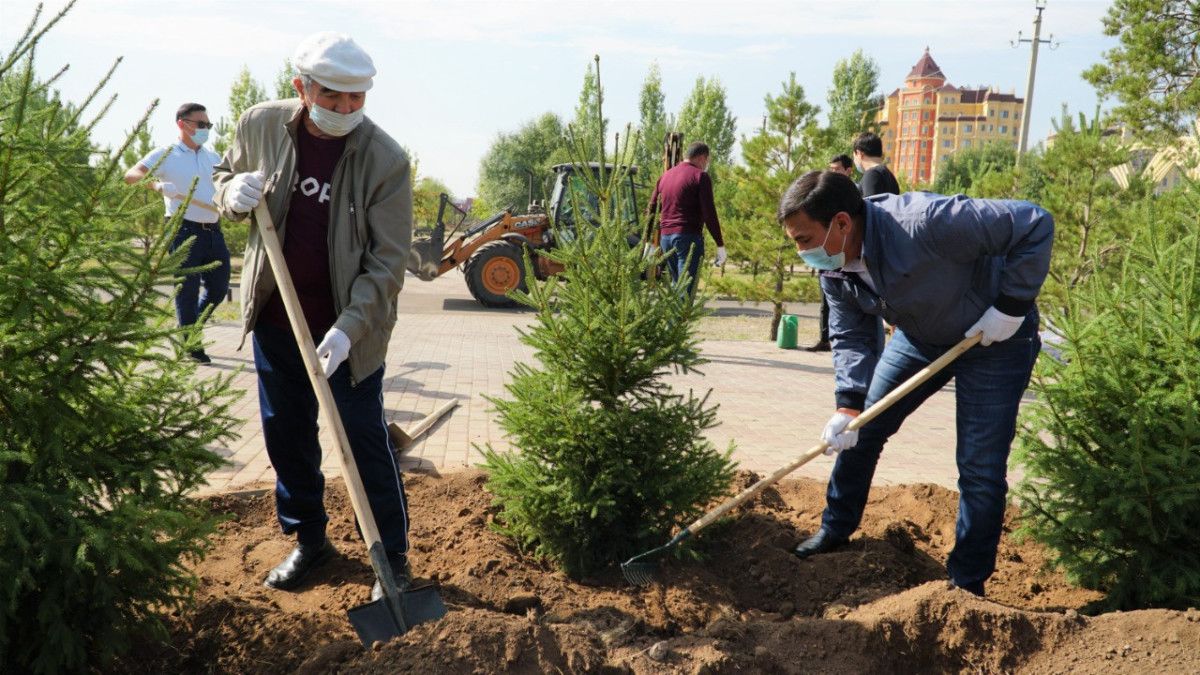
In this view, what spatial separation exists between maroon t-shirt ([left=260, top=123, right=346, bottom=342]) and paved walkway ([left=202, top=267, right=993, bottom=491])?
0.36 m

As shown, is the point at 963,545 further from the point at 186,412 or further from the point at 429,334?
the point at 429,334

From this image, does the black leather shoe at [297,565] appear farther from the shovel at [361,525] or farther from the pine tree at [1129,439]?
the pine tree at [1129,439]

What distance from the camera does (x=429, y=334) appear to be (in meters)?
11.5

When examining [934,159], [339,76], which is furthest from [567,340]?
[934,159]

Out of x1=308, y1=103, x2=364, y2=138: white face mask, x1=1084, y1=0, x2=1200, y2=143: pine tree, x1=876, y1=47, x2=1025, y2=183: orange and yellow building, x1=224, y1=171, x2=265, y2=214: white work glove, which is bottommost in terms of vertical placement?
x1=224, y1=171, x2=265, y2=214: white work glove

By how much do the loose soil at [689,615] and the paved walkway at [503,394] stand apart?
24.6 inches

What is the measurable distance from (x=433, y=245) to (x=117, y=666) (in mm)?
13300

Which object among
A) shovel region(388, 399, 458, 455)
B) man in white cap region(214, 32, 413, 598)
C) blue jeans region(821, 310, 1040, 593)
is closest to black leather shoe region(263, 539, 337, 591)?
man in white cap region(214, 32, 413, 598)

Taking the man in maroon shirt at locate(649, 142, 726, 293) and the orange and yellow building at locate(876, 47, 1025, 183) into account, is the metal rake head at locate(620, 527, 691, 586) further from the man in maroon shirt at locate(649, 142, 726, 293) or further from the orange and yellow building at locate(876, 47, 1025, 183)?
the orange and yellow building at locate(876, 47, 1025, 183)

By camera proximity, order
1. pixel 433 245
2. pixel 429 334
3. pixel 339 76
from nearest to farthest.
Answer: pixel 339 76
pixel 429 334
pixel 433 245

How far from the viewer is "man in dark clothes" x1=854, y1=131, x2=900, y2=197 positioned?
24.2 ft

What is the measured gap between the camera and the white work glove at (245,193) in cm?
308

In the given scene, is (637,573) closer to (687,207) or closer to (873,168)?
(873,168)

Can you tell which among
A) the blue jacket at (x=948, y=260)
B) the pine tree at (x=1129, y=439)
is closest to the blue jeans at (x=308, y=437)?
the blue jacket at (x=948, y=260)
